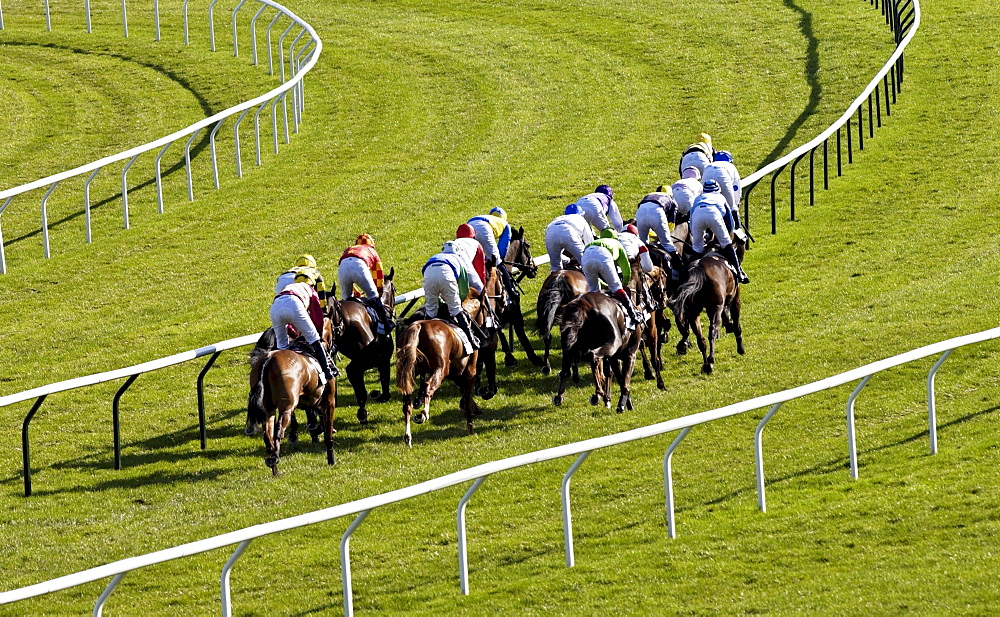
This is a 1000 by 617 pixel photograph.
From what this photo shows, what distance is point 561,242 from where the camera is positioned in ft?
53.9

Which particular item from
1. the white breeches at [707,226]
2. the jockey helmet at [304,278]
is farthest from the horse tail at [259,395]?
the white breeches at [707,226]

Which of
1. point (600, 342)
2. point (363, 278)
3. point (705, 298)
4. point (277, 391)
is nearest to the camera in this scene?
point (277, 391)

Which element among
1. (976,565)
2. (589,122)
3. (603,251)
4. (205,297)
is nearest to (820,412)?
(603,251)

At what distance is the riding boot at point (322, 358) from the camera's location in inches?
563

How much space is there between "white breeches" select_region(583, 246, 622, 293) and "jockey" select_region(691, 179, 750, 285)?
5.62 feet

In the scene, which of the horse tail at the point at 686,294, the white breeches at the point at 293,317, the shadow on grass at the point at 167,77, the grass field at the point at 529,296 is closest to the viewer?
the grass field at the point at 529,296

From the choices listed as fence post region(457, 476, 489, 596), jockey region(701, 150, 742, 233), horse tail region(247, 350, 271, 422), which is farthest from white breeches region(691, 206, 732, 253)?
fence post region(457, 476, 489, 596)

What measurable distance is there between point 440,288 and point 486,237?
185 centimetres

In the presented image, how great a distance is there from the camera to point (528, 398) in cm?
1587

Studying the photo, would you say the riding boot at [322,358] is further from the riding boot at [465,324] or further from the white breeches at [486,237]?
the white breeches at [486,237]

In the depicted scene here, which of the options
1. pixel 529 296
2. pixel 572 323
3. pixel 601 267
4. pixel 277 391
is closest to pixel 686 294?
pixel 601 267

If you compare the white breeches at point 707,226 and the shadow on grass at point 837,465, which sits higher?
the white breeches at point 707,226

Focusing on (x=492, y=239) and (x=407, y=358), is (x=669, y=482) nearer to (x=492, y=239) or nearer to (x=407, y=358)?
(x=407, y=358)

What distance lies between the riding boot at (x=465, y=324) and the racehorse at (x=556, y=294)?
2.89 ft
